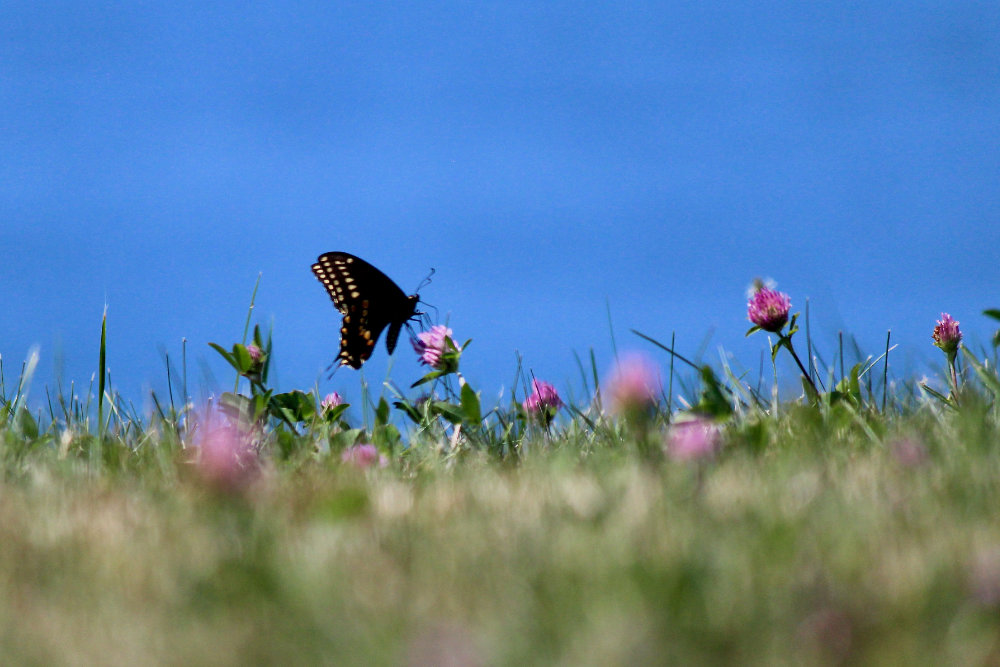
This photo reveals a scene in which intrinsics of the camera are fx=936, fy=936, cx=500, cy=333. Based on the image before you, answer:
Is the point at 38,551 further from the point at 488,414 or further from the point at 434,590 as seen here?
the point at 488,414

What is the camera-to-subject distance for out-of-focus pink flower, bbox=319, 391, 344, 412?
3.92 meters

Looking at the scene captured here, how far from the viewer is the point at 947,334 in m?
3.61

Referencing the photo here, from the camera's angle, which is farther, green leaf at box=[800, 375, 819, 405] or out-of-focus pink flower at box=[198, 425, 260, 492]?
green leaf at box=[800, 375, 819, 405]

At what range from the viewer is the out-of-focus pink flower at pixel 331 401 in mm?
3920

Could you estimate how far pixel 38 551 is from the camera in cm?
192

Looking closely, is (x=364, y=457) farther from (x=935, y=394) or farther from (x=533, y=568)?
(x=935, y=394)

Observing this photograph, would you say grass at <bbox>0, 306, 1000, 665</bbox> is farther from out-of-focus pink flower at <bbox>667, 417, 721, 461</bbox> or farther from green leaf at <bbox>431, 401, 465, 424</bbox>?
green leaf at <bbox>431, 401, 465, 424</bbox>

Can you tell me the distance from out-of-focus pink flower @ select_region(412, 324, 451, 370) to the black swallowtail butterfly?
1865mm

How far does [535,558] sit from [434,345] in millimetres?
2089

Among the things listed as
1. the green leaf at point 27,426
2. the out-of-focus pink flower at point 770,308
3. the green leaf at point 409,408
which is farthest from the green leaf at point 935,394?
the green leaf at point 27,426

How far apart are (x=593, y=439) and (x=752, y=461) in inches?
37.8

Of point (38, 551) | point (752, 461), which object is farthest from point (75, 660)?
point (752, 461)

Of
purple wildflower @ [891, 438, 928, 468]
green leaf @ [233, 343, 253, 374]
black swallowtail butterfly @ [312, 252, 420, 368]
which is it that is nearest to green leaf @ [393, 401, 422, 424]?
green leaf @ [233, 343, 253, 374]

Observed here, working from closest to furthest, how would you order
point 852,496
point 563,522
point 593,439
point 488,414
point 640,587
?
1. point 640,587
2. point 563,522
3. point 852,496
4. point 593,439
5. point 488,414
